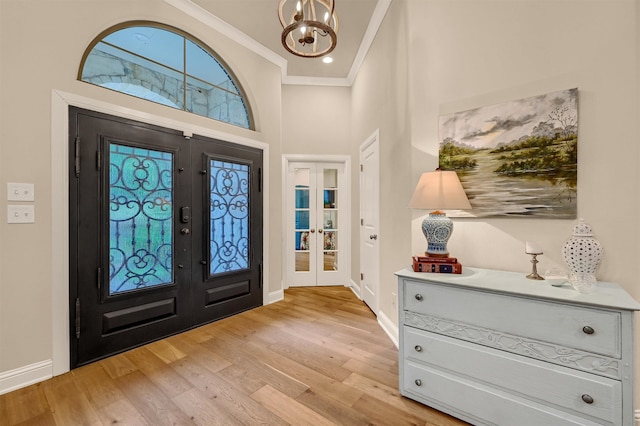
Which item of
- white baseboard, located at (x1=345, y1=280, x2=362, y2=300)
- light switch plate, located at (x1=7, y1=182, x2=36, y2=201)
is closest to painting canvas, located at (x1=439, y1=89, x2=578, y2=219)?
white baseboard, located at (x1=345, y1=280, x2=362, y2=300)

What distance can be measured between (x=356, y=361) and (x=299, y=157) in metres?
2.81

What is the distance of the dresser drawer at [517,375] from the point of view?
3.92 ft

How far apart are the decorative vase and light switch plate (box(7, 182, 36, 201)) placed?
3327 millimetres

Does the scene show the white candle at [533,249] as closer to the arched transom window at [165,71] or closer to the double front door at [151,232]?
the double front door at [151,232]

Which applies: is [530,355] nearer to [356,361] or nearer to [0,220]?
[356,361]

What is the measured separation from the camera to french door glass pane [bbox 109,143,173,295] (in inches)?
88.0

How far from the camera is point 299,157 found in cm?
402

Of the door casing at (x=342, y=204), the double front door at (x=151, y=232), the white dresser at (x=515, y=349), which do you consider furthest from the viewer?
the door casing at (x=342, y=204)

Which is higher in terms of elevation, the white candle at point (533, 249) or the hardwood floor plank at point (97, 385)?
the white candle at point (533, 249)

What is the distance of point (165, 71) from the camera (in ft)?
8.60

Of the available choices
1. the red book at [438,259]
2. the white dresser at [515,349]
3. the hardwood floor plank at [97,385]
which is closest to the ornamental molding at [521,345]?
the white dresser at [515,349]

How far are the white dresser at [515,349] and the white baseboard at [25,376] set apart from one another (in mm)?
2457

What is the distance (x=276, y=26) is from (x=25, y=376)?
369cm

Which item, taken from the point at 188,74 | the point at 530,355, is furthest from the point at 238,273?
the point at 530,355
